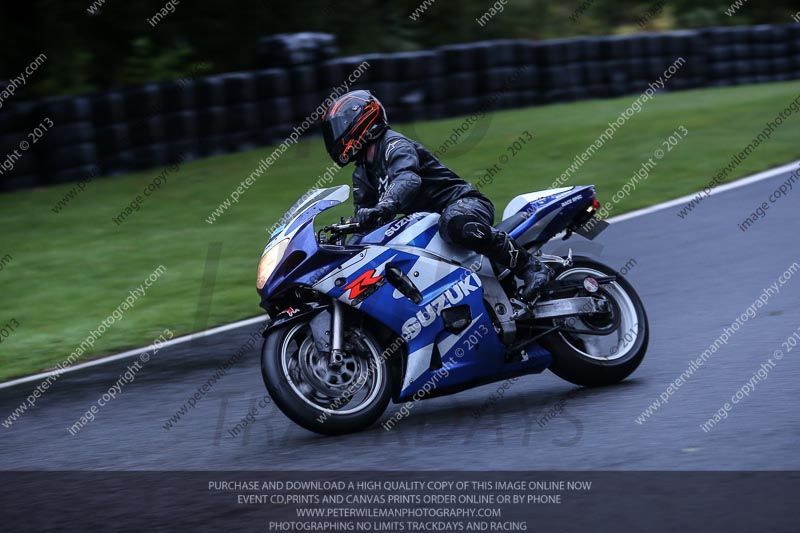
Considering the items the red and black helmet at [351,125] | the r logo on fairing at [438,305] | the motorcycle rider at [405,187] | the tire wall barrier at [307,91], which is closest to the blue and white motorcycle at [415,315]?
the r logo on fairing at [438,305]

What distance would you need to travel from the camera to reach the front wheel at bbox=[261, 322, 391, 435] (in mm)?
5914

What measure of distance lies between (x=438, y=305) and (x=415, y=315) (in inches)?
6.0

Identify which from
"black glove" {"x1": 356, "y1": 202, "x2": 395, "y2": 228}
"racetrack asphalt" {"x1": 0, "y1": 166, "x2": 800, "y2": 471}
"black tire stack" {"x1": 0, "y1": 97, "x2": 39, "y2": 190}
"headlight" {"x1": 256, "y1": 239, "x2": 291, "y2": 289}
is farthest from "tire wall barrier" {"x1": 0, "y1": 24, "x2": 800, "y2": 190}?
"black glove" {"x1": 356, "y1": 202, "x2": 395, "y2": 228}

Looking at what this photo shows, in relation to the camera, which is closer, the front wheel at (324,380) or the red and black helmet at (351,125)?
the front wheel at (324,380)

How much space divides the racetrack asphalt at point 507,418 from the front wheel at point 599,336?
5.1 inches

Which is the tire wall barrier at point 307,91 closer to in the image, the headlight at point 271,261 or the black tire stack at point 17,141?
the black tire stack at point 17,141

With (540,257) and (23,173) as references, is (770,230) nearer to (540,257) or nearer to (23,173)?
(540,257)

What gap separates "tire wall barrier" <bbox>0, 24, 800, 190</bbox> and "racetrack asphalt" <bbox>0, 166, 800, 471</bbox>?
7.21m

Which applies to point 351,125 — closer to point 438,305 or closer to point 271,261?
point 271,261

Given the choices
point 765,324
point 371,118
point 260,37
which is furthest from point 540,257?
point 260,37

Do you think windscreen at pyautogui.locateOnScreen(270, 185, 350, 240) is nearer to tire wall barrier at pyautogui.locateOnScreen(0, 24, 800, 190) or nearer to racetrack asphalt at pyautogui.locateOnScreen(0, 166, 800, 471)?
racetrack asphalt at pyautogui.locateOnScreen(0, 166, 800, 471)

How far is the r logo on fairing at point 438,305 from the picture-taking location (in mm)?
6250

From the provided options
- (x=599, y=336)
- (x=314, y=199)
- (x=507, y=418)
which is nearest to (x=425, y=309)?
(x=507, y=418)

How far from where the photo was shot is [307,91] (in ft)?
56.8
